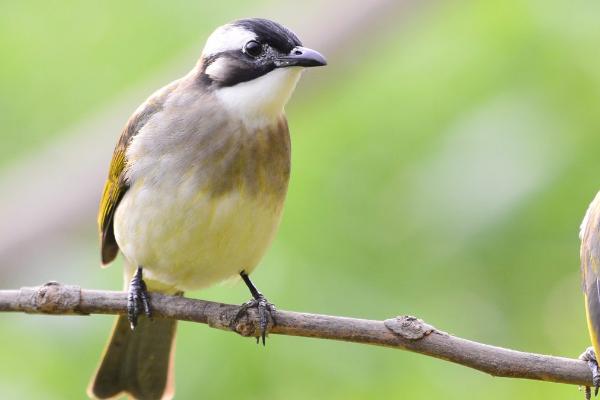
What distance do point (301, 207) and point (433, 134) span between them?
0.72 metres

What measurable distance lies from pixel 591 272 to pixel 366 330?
107 cm

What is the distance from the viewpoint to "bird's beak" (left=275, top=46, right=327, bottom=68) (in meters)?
Answer: 4.37

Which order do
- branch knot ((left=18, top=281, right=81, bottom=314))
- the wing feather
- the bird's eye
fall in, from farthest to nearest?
the bird's eye
the wing feather
branch knot ((left=18, top=281, right=81, bottom=314))

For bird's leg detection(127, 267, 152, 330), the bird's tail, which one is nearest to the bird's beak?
bird's leg detection(127, 267, 152, 330)

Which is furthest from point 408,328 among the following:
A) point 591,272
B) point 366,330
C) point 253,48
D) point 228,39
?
point 228,39

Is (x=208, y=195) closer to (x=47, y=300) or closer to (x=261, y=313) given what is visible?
(x=261, y=313)

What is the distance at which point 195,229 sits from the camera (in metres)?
4.58

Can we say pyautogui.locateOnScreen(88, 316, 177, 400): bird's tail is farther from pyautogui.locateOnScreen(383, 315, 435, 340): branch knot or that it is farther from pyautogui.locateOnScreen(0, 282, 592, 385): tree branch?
pyautogui.locateOnScreen(383, 315, 435, 340): branch knot

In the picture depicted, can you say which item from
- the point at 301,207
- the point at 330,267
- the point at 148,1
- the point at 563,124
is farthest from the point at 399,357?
the point at 148,1

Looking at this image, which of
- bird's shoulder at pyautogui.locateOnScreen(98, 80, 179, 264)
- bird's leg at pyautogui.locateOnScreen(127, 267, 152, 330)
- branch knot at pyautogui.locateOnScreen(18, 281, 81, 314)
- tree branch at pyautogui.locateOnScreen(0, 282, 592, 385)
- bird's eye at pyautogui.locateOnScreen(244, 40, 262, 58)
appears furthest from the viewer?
bird's shoulder at pyautogui.locateOnScreen(98, 80, 179, 264)

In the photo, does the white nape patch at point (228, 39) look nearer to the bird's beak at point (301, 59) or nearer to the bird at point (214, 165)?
the bird at point (214, 165)

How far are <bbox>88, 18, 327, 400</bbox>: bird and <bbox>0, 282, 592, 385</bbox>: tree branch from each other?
161mm

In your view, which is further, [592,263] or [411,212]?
[411,212]

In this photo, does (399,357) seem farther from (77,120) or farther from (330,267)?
(77,120)
